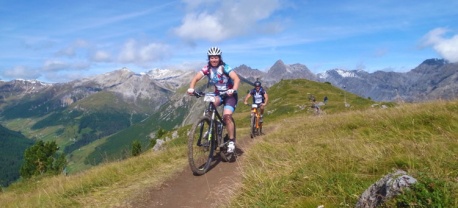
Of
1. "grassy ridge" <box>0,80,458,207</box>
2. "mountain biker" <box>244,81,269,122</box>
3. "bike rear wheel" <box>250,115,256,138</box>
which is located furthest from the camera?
"mountain biker" <box>244,81,269,122</box>

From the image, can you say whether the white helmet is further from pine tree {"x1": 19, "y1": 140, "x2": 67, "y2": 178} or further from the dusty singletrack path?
pine tree {"x1": 19, "y1": 140, "x2": 67, "y2": 178}

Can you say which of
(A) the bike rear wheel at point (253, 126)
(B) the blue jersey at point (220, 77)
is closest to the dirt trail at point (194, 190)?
(B) the blue jersey at point (220, 77)

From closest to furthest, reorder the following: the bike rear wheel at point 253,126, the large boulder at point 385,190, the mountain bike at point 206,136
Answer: the large boulder at point 385,190, the mountain bike at point 206,136, the bike rear wheel at point 253,126

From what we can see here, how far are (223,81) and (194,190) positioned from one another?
4.15 meters

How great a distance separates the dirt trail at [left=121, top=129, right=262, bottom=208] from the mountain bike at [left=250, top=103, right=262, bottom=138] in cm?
963

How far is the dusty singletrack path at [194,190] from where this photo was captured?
7.69 meters

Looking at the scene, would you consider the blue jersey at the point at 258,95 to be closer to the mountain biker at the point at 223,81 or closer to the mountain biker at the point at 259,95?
the mountain biker at the point at 259,95

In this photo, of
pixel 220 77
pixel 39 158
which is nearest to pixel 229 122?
pixel 220 77

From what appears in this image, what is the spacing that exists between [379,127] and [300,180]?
234 inches

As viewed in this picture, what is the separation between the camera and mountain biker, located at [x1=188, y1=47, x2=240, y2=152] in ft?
37.3

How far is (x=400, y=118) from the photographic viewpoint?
11078 mm

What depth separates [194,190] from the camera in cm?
891

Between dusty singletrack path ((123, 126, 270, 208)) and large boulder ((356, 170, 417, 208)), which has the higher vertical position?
large boulder ((356, 170, 417, 208))

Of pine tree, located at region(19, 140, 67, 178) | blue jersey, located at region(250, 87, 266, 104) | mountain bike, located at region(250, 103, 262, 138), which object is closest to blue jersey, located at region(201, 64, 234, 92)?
mountain bike, located at region(250, 103, 262, 138)
